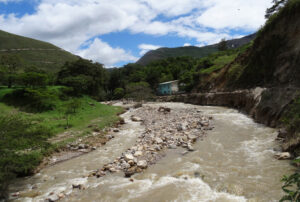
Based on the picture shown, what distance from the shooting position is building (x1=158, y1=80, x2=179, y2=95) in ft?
191

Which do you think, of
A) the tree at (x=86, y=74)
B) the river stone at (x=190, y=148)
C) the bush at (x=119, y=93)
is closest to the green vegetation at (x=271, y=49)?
the river stone at (x=190, y=148)

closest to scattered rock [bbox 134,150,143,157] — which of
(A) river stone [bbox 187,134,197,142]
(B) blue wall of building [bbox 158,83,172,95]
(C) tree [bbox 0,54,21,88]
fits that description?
(A) river stone [bbox 187,134,197,142]

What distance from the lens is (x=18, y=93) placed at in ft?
71.8

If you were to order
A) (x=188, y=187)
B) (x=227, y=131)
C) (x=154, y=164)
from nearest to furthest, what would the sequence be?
1. (x=188, y=187)
2. (x=154, y=164)
3. (x=227, y=131)

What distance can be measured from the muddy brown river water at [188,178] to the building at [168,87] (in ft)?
158

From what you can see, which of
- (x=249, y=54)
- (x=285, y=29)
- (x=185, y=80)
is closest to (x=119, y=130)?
(x=285, y=29)

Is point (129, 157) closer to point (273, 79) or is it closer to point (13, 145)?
point (13, 145)

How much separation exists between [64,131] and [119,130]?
4502 mm

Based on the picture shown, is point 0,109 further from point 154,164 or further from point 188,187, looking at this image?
point 188,187

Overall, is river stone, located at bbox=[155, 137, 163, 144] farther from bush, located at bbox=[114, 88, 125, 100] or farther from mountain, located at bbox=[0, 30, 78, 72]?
mountain, located at bbox=[0, 30, 78, 72]

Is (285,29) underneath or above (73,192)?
above

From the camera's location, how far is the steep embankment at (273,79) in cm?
1072

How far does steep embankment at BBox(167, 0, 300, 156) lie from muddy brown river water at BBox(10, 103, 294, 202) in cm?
161

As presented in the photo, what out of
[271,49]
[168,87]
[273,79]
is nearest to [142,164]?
[273,79]
